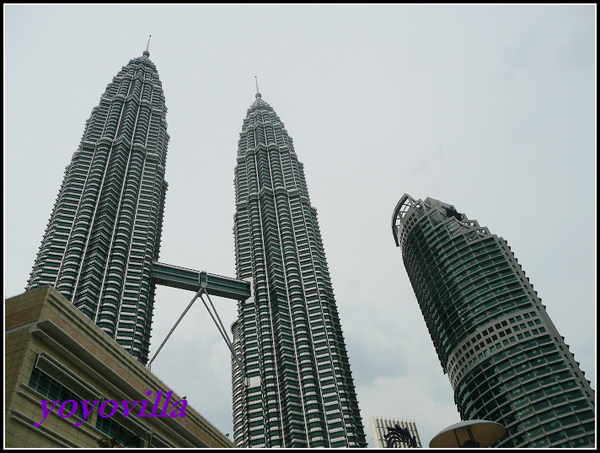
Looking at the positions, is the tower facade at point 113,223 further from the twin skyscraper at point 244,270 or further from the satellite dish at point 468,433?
the satellite dish at point 468,433

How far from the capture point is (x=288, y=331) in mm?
144750

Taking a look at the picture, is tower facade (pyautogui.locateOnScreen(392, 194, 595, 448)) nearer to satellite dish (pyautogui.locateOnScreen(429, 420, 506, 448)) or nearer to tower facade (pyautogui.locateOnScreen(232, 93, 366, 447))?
tower facade (pyautogui.locateOnScreen(232, 93, 366, 447))

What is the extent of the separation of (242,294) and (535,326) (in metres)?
73.9

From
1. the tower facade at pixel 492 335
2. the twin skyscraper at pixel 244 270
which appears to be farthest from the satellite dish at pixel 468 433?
the twin skyscraper at pixel 244 270

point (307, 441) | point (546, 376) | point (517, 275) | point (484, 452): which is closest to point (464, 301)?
point (517, 275)

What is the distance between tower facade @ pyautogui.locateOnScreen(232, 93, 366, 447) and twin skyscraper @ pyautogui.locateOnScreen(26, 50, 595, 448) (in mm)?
377

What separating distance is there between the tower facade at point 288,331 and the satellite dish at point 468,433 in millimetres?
103041

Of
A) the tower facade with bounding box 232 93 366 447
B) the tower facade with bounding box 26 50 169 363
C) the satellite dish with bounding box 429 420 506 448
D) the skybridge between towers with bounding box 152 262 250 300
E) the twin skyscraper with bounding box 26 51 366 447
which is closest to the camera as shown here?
the satellite dish with bounding box 429 420 506 448

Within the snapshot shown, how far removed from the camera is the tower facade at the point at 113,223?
123 metres

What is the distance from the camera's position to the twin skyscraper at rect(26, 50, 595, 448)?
11706 centimetres

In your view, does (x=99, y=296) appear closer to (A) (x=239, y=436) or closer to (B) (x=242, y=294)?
(B) (x=242, y=294)

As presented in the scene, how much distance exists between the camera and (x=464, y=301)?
135 m

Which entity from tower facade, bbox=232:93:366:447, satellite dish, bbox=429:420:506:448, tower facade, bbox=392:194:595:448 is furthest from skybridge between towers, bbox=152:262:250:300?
satellite dish, bbox=429:420:506:448

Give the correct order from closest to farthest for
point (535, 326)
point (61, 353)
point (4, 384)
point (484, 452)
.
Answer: point (484, 452), point (4, 384), point (61, 353), point (535, 326)
